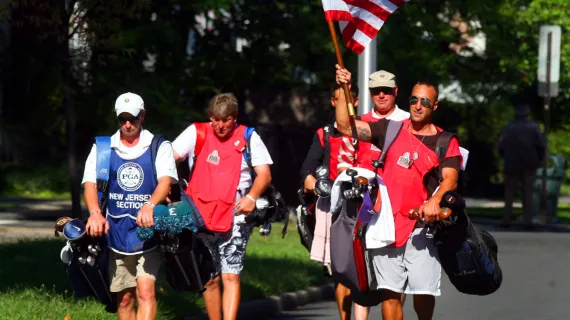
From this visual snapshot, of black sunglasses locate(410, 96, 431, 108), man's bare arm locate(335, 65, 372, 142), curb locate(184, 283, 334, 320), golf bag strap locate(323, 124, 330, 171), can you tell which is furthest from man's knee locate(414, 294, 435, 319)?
curb locate(184, 283, 334, 320)

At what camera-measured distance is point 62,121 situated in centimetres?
2659

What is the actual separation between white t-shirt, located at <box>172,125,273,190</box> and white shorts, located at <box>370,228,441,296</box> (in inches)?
62.3

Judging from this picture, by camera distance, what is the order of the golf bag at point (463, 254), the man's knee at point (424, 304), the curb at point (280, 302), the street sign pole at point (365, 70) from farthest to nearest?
1. the street sign pole at point (365, 70)
2. the curb at point (280, 302)
3. the man's knee at point (424, 304)
4. the golf bag at point (463, 254)

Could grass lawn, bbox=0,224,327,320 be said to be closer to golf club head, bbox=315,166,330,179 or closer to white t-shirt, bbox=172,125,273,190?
white t-shirt, bbox=172,125,273,190

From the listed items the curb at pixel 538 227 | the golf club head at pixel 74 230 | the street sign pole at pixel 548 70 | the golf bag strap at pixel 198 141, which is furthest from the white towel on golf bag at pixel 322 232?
the street sign pole at pixel 548 70

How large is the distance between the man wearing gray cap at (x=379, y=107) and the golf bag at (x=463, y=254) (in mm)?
1151

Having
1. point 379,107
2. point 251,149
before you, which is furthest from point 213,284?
point 379,107

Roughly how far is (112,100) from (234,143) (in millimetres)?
11720

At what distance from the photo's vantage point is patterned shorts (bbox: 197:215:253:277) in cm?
973

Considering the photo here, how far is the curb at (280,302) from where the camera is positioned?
11.5m

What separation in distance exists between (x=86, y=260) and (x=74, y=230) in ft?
0.76

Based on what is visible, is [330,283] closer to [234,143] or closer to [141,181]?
[234,143]

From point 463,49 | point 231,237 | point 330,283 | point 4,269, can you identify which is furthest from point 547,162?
point 231,237

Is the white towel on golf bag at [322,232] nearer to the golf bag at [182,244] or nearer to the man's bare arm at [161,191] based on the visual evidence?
the golf bag at [182,244]
